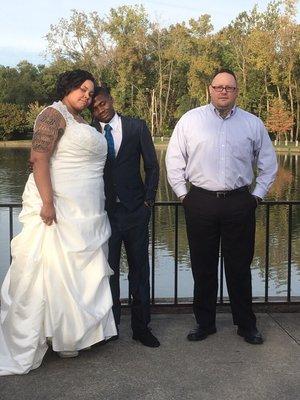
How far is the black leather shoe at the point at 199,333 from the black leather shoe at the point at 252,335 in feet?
0.70

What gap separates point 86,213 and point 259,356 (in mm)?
1451

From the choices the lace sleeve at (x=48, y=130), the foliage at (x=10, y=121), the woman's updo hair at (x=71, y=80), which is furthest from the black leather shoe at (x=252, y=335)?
the foliage at (x=10, y=121)

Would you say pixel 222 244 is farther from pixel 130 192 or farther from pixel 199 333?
pixel 130 192

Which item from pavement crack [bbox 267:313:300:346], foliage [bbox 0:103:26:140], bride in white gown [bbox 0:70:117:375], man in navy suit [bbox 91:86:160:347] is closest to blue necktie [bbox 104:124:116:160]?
man in navy suit [bbox 91:86:160:347]

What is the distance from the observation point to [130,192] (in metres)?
4.00

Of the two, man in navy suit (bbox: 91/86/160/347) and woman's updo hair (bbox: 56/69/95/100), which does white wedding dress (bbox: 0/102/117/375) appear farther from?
man in navy suit (bbox: 91/86/160/347)

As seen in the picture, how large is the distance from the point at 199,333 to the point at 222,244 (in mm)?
650

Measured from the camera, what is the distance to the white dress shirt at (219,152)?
3.98 metres

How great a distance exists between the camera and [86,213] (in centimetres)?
376

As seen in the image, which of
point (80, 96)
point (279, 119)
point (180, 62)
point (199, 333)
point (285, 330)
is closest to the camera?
point (80, 96)

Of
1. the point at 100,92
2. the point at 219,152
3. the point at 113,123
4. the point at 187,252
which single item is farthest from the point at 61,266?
the point at 187,252

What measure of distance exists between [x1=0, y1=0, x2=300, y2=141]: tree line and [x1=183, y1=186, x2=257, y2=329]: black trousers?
48.3 metres

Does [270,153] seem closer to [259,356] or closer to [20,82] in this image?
[259,356]

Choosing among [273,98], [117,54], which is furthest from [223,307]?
[117,54]
